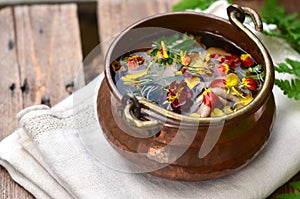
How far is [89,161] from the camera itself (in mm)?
1488

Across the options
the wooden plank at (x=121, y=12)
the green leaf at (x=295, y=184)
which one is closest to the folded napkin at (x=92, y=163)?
the green leaf at (x=295, y=184)

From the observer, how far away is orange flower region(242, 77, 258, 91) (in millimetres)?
1435

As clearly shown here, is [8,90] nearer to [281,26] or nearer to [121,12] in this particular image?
[121,12]

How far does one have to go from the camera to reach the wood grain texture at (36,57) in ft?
5.61

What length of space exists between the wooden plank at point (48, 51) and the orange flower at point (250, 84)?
1.66ft

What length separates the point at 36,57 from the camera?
1812 mm

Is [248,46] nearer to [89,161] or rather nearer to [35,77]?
[89,161]

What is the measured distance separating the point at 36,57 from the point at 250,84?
672mm

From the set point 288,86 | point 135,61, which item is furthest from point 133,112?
point 288,86

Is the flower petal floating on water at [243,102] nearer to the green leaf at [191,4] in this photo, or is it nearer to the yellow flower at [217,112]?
the yellow flower at [217,112]

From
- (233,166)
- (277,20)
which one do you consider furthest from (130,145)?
(277,20)

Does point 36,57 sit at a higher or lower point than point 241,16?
lower

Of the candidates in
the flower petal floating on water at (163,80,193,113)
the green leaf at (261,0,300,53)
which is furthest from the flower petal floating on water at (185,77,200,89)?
the green leaf at (261,0,300,53)

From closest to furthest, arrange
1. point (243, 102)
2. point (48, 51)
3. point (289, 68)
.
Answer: point (243, 102) → point (289, 68) → point (48, 51)
